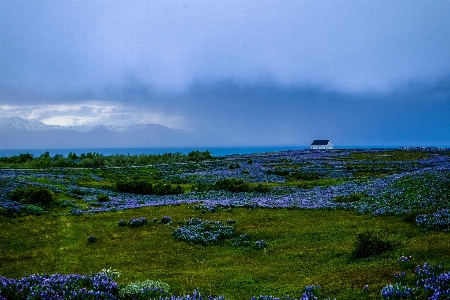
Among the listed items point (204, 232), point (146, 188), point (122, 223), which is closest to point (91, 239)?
point (122, 223)

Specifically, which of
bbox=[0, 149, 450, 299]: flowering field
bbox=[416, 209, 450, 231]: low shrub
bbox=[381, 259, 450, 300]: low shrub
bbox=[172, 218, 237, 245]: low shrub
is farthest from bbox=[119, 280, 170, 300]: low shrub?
bbox=[416, 209, 450, 231]: low shrub

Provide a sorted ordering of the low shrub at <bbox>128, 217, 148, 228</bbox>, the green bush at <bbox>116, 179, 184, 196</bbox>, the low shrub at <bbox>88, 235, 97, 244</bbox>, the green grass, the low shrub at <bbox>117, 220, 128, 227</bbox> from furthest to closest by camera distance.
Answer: the green bush at <bbox>116, 179, 184, 196</bbox> < the low shrub at <bbox>117, 220, 128, 227</bbox> < the low shrub at <bbox>128, 217, 148, 228</bbox> < the low shrub at <bbox>88, 235, 97, 244</bbox> < the green grass

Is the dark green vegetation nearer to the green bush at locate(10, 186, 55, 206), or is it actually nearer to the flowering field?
the flowering field

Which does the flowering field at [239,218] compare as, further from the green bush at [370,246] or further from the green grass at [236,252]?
the green bush at [370,246]

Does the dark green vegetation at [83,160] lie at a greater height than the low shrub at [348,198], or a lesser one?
greater

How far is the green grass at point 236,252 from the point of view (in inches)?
472

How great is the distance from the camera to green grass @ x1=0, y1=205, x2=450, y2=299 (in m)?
12.0

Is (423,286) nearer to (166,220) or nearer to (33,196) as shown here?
(166,220)

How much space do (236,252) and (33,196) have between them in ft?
69.0

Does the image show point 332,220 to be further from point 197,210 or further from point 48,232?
point 48,232

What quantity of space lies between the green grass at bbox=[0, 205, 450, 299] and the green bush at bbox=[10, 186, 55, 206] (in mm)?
4668

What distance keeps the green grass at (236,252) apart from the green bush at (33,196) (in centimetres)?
467

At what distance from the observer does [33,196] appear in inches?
1196

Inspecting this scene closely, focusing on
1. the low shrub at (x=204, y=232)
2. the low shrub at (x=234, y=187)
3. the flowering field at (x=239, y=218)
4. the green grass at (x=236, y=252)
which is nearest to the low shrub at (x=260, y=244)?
the flowering field at (x=239, y=218)
